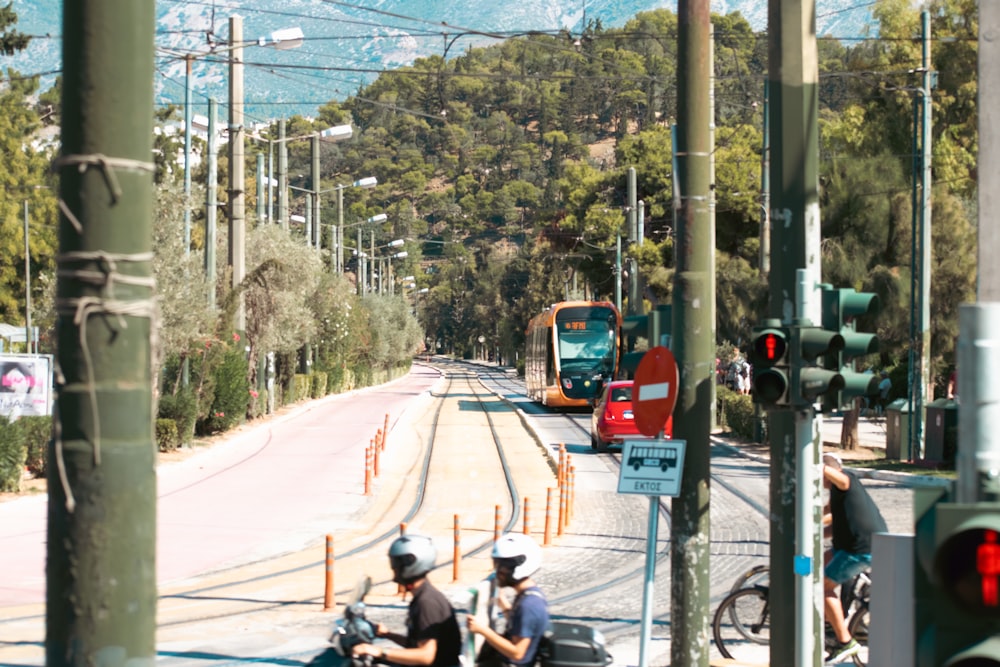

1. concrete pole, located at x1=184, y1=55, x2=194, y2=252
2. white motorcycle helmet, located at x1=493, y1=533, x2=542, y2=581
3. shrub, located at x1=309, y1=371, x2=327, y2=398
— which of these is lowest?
shrub, located at x1=309, y1=371, x2=327, y2=398

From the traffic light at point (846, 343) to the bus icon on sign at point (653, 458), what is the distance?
109 centimetres

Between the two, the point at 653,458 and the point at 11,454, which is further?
the point at 11,454

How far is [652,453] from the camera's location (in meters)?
8.76

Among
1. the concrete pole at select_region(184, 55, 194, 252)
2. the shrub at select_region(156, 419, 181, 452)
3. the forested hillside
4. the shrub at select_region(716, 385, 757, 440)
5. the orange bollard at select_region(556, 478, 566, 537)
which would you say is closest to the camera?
the orange bollard at select_region(556, 478, 566, 537)

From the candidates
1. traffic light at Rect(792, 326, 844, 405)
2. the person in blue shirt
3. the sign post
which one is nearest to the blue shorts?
the sign post

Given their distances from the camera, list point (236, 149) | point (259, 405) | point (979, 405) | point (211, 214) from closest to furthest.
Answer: point (979, 405)
point (211, 214)
point (236, 149)
point (259, 405)

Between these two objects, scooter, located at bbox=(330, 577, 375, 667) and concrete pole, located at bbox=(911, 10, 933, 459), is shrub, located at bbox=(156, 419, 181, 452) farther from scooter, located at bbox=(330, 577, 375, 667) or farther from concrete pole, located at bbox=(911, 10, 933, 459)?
scooter, located at bbox=(330, 577, 375, 667)

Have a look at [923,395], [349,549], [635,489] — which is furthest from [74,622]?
[923,395]

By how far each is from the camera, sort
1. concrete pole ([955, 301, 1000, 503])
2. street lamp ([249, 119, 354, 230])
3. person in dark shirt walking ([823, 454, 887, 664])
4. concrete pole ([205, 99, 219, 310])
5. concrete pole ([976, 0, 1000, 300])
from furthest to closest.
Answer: street lamp ([249, 119, 354, 230]) < concrete pole ([205, 99, 219, 310]) < person in dark shirt walking ([823, 454, 887, 664]) < concrete pole ([976, 0, 1000, 300]) < concrete pole ([955, 301, 1000, 503])

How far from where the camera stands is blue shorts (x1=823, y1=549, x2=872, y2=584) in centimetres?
991

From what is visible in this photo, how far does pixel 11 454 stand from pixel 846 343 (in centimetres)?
1533

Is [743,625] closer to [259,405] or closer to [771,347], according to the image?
[771,347]

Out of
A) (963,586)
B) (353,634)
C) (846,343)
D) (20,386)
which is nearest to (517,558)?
(353,634)

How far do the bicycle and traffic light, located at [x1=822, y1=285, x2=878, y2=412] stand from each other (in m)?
2.60
